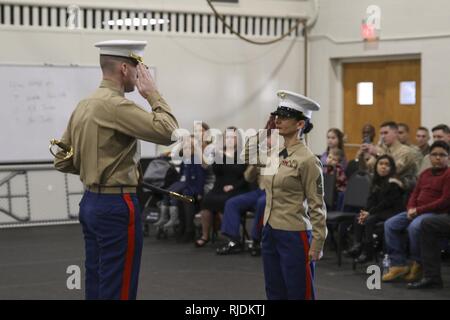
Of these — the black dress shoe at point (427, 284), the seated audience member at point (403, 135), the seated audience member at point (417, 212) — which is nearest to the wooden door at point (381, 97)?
the seated audience member at point (403, 135)

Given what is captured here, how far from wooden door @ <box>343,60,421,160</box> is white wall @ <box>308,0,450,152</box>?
0.18 metres

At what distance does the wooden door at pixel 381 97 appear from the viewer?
461 inches

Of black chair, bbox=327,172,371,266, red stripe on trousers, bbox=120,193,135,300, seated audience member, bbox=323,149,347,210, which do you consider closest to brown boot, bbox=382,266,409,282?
black chair, bbox=327,172,371,266

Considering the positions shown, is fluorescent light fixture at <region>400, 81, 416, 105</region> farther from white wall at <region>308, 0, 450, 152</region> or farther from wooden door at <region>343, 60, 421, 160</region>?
white wall at <region>308, 0, 450, 152</region>

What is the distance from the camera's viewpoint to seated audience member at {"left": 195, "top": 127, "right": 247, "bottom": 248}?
32.1ft

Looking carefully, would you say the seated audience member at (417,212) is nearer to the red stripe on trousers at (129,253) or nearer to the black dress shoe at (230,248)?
the black dress shoe at (230,248)

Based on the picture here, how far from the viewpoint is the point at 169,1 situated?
475 inches

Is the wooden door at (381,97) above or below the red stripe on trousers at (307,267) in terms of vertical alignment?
above

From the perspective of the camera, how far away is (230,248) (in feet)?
30.5

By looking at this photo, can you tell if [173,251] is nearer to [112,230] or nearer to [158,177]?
[158,177]

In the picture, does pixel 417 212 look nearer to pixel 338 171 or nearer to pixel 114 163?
pixel 338 171

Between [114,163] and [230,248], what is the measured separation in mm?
5370

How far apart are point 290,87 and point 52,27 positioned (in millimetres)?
3807

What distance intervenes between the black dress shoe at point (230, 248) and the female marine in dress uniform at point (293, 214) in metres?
4.35
